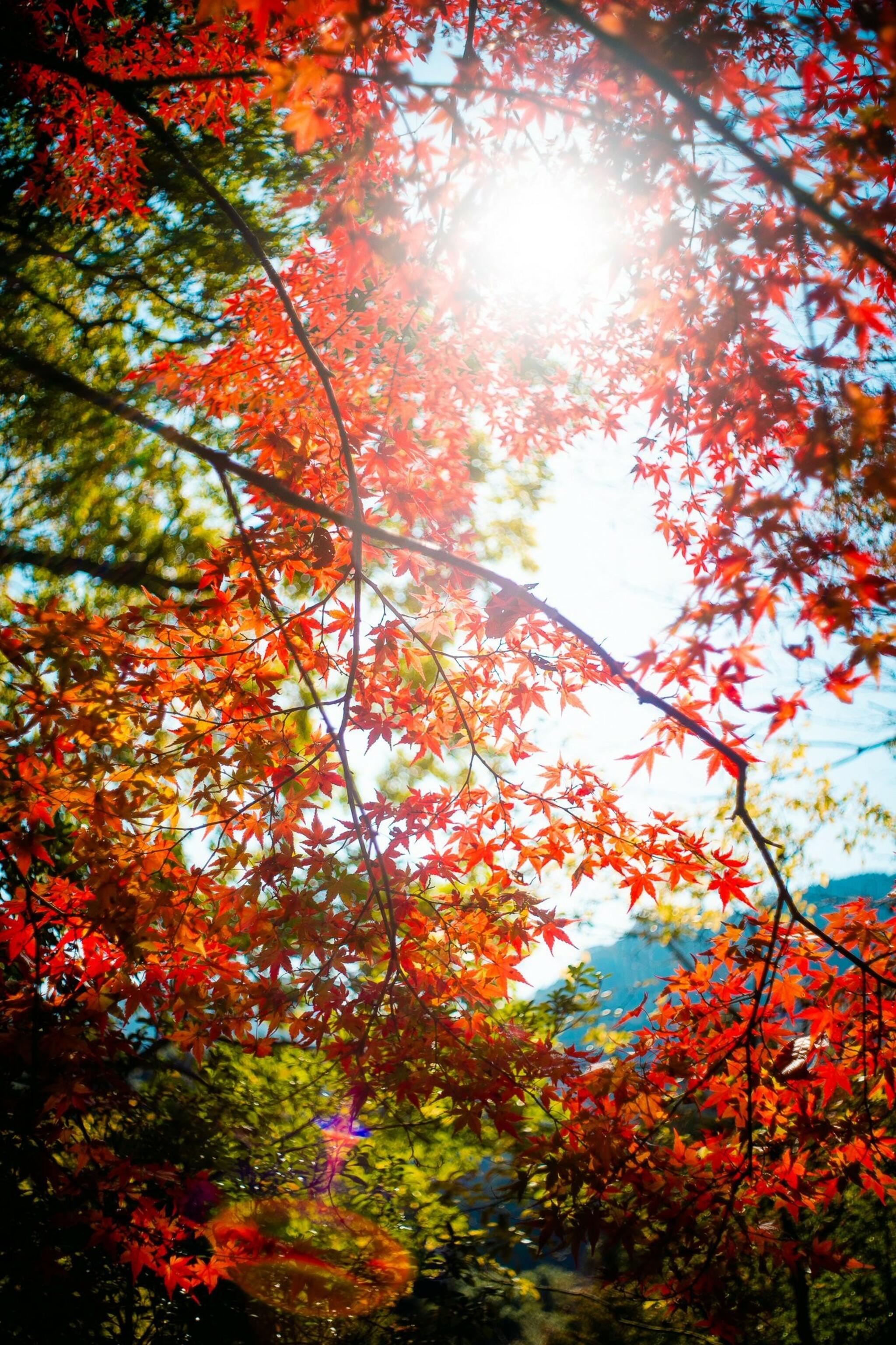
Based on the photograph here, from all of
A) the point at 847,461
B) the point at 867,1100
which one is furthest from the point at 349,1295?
the point at 847,461

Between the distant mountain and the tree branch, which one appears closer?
the tree branch

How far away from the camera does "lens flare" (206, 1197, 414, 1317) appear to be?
13.3ft

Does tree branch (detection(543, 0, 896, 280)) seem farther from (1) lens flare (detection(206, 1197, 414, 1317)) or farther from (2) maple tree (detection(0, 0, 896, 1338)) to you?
(1) lens flare (detection(206, 1197, 414, 1317))

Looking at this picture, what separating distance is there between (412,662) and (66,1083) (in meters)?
1.82

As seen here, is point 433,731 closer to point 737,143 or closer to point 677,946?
point 737,143

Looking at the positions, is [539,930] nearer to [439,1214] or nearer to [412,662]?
[412,662]

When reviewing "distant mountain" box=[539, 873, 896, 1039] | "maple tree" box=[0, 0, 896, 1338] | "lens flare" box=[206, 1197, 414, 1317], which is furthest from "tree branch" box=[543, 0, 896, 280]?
"lens flare" box=[206, 1197, 414, 1317]

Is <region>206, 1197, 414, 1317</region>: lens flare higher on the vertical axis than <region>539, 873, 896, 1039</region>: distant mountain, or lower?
lower

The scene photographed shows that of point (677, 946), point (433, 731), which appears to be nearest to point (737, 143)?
point (433, 731)

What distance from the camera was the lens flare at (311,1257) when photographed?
4.05 meters

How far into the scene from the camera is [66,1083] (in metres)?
2.28

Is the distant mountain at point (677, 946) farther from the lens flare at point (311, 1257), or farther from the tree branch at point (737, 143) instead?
the tree branch at point (737, 143)

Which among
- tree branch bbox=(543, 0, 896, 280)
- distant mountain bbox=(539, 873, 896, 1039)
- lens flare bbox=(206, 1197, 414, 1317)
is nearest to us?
tree branch bbox=(543, 0, 896, 280)

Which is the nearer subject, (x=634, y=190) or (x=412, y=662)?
(x=634, y=190)
